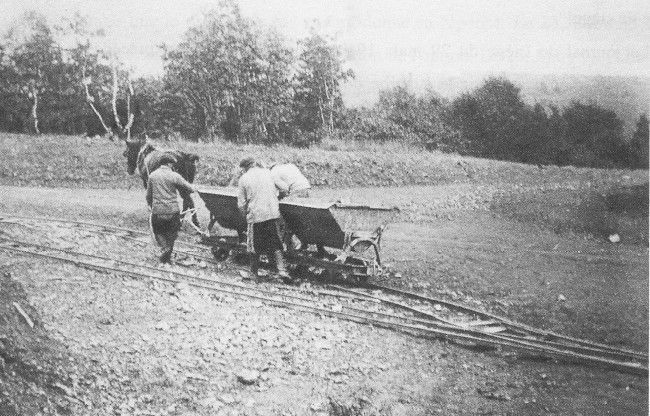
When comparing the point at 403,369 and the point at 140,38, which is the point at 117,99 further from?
the point at 403,369

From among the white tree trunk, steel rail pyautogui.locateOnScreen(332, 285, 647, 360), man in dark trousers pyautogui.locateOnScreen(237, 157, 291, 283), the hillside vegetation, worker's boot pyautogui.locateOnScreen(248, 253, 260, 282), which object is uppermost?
the white tree trunk

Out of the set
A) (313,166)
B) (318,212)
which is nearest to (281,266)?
(318,212)

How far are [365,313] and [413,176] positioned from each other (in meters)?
3.16

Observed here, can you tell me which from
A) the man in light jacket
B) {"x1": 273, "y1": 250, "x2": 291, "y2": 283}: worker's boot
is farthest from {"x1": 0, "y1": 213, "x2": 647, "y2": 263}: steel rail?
the man in light jacket

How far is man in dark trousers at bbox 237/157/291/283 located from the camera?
5.74 meters

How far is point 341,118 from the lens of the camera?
596 centimetres

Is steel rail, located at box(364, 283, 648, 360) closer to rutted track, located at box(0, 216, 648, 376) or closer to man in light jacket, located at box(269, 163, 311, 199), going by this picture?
rutted track, located at box(0, 216, 648, 376)

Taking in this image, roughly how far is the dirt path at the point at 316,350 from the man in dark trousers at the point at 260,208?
942mm

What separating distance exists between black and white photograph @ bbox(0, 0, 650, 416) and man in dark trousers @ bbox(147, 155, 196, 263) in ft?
0.08

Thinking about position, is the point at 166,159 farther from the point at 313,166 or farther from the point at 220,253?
the point at 313,166

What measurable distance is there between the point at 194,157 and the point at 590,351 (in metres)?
4.86

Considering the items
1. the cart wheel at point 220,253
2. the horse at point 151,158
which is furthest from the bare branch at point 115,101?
the cart wheel at point 220,253

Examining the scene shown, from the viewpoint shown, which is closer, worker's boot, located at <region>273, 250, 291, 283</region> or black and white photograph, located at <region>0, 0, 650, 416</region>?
black and white photograph, located at <region>0, 0, 650, 416</region>

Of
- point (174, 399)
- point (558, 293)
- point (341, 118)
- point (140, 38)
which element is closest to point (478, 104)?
point (341, 118)
